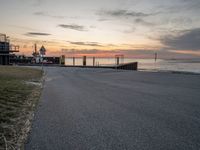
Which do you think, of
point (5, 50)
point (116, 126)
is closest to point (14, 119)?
point (116, 126)

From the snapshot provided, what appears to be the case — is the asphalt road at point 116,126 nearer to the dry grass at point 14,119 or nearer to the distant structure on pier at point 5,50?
the dry grass at point 14,119

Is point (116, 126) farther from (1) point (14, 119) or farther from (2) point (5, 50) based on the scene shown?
(2) point (5, 50)

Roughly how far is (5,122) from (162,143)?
13.1 ft

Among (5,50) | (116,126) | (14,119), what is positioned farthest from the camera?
(5,50)

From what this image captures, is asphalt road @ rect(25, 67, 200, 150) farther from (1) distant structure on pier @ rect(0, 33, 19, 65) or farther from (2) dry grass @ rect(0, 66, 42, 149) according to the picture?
(1) distant structure on pier @ rect(0, 33, 19, 65)

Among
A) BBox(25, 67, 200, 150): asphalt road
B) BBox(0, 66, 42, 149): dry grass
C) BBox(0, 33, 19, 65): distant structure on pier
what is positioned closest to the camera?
BBox(25, 67, 200, 150): asphalt road

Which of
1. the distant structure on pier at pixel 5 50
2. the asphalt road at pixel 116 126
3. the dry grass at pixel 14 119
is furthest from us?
the distant structure on pier at pixel 5 50

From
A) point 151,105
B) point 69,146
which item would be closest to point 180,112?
point 151,105

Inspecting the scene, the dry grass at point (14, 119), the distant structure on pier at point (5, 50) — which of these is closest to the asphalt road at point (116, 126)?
the dry grass at point (14, 119)

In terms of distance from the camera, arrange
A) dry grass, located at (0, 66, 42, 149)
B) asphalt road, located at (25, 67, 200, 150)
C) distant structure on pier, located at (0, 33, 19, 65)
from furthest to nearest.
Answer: distant structure on pier, located at (0, 33, 19, 65) < dry grass, located at (0, 66, 42, 149) < asphalt road, located at (25, 67, 200, 150)

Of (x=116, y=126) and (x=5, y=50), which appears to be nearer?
(x=116, y=126)

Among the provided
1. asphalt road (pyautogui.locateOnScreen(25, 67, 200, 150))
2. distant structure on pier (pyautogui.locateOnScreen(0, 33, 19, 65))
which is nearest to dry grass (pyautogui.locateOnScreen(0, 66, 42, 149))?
asphalt road (pyautogui.locateOnScreen(25, 67, 200, 150))

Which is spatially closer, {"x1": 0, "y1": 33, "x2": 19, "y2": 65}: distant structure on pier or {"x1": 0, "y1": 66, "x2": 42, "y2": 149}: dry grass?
{"x1": 0, "y1": 66, "x2": 42, "y2": 149}: dry grass

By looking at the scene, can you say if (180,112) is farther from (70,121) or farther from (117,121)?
(70,121)
